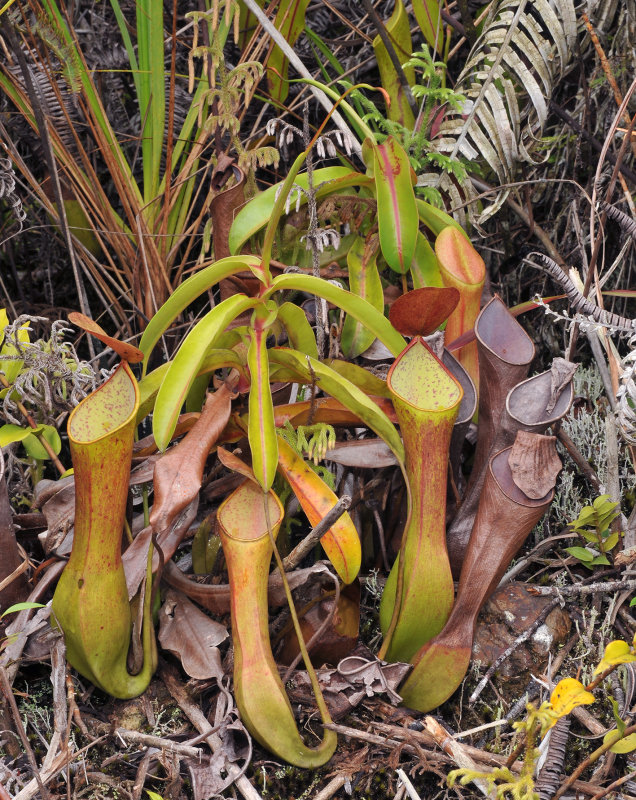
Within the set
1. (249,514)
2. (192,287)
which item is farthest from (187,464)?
(192,287)

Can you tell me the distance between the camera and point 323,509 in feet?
3.35

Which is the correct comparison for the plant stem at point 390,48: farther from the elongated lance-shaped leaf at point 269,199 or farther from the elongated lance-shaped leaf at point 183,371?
the elongated lance-shaped leaf at point 183,371

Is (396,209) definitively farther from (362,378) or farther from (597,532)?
(597,532)

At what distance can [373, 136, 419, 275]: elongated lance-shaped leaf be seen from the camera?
3.71 ft

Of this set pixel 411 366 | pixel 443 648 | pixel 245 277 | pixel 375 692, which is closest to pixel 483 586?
pixel 443 648

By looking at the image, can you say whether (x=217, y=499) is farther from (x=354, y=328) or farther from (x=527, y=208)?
(x=527, y=208)

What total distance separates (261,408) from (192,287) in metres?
0.20

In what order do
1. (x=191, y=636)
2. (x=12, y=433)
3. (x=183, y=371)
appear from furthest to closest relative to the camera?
(x=12, y=433) → (x=191, y=636) → (x=183, y=371)

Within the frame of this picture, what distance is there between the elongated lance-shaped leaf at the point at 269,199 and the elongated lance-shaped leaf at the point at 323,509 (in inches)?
13.9

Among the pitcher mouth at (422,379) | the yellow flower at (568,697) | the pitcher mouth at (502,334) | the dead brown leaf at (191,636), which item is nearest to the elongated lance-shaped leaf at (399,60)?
the pitcher mouth at (502,334)

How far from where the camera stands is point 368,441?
116cm

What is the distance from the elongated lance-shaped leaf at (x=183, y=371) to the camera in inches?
36.6

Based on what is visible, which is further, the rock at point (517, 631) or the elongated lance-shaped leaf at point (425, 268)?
the elongated lance-shaped leaf at point (425, 268)

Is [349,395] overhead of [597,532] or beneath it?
overhead
